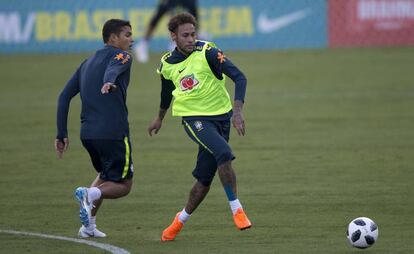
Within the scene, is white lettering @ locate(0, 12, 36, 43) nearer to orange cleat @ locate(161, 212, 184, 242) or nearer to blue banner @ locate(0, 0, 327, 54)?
blue banner @ locate(0, 0, 327, 54)

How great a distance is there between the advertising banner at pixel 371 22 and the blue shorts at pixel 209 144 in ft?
70.1

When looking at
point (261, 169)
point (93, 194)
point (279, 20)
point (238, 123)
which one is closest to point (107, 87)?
point (93, 194)

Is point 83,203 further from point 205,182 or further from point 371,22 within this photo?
point 371,22

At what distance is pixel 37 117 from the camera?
20.8 m

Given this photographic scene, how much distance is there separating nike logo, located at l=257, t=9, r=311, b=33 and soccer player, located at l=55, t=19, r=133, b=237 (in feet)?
70.6

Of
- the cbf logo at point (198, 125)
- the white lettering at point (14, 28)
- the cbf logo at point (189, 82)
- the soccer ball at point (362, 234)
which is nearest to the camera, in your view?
the soccer ball at point (362, 234)

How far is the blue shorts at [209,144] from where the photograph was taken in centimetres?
988

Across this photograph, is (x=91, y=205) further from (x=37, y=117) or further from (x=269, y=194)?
(x=37, y=117)

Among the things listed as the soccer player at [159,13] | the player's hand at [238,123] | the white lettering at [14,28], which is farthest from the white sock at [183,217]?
the white lettering at [14,28]

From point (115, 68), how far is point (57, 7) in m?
22.6

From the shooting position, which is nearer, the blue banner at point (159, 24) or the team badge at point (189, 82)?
the team badge at point (189, 82)

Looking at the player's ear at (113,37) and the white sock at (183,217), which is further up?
the player's ear at (113,37)

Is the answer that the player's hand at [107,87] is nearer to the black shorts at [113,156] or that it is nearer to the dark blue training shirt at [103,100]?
the dark blue training shirt at [103,100]

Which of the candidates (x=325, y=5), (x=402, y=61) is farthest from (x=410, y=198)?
(x=325, y=5)
